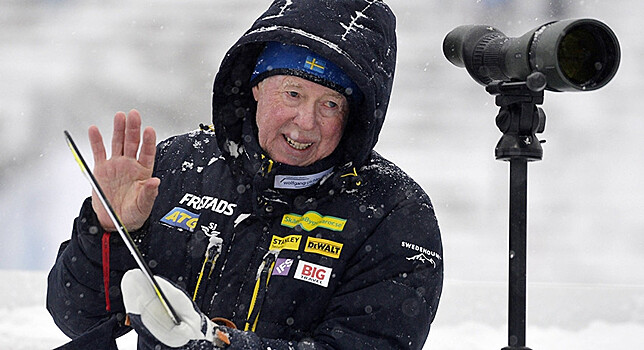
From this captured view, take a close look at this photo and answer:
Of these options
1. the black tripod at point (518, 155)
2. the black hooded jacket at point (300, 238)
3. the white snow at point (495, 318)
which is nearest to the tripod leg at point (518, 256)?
the black tripod at point (518, 155)

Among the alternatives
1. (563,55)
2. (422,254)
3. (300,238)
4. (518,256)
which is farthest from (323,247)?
(563,55)

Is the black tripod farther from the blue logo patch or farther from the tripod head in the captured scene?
the blue logo patch

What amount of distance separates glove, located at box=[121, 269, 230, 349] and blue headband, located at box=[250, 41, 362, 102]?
552mm

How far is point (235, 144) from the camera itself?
170cm

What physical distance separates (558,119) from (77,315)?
10.5 ft

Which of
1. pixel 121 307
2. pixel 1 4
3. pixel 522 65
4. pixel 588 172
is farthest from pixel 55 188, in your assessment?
pixel 522 65

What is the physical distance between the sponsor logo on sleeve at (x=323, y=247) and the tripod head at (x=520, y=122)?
16.6 inches

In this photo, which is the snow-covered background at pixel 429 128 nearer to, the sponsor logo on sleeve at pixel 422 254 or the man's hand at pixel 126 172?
the sponsor logo on sleeve at pixel 422 254

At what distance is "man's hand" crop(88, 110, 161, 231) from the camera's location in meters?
1.40

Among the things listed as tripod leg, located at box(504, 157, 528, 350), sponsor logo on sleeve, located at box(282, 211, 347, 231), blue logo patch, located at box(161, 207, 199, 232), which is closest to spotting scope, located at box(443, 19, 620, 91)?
tripod leg, located at box(504, 157, 528, 350)

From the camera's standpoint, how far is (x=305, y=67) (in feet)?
5.18

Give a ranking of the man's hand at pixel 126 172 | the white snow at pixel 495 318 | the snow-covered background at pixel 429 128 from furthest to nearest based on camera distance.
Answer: the snow-covered background at pixel 429 128
the white snow at pixel 495 318
the man's hand at pixel 126 172

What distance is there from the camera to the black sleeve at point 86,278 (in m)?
1.45

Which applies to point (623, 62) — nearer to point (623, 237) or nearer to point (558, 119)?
point (558, 119)
